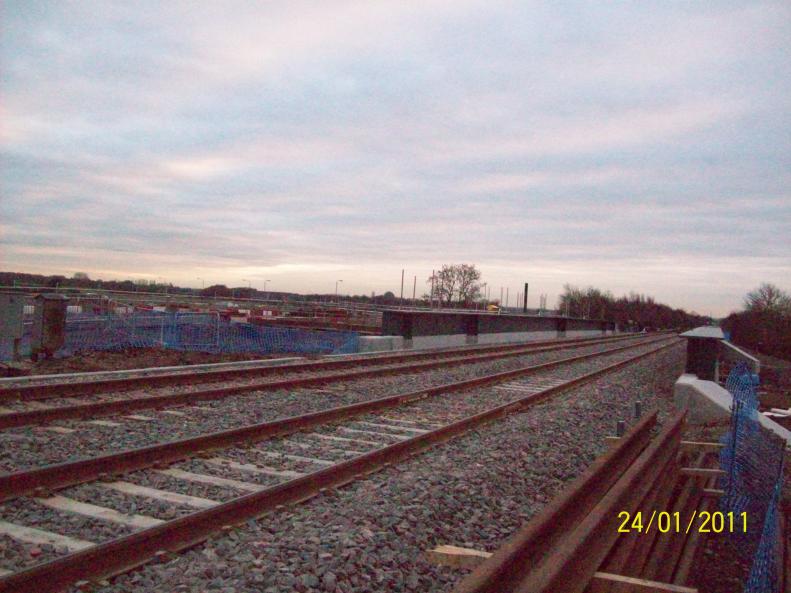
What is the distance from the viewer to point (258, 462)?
7293 millimetres

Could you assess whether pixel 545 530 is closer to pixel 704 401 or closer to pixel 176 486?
pixel 176 486

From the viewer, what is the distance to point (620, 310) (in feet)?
534

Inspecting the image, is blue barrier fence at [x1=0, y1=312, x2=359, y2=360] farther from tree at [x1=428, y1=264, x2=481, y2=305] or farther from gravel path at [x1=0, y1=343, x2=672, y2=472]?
tree at [x1=428, y1=264, x2=481, y2=305]

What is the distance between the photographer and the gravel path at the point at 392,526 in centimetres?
433

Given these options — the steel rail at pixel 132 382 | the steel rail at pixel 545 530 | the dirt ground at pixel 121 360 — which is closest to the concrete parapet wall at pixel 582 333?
the dirt ground at pixel 121 360

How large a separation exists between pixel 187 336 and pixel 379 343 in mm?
7040

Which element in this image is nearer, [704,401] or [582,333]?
[704,401]

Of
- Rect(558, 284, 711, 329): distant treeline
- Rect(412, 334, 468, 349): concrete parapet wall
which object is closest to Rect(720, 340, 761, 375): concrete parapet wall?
Rect(412, 334, 468, 349): concrete parapet wall

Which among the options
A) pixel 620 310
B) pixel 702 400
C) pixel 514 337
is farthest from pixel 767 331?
pixel 620 310

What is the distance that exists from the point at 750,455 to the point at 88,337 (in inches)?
760

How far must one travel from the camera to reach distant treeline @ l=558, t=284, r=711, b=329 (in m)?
130

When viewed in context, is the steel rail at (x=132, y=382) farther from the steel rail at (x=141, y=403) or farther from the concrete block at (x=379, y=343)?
the concrete block at (x=379, y=343)

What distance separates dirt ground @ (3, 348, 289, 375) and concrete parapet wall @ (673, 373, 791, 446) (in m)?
12.5

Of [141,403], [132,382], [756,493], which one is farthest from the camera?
[132,382]
